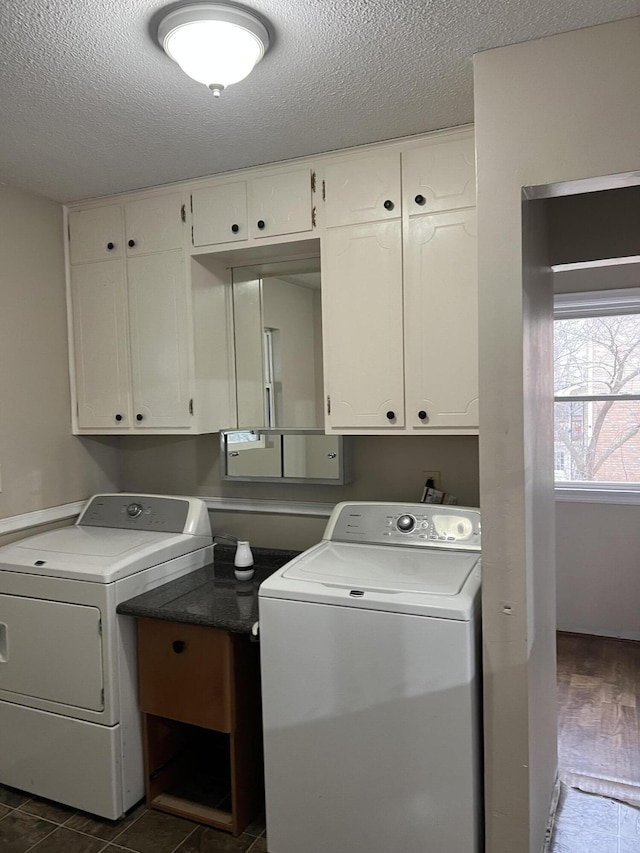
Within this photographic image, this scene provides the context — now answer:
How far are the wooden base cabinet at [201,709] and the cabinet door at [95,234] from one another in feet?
5.17

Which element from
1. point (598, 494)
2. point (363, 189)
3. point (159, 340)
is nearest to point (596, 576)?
point (598, 494)

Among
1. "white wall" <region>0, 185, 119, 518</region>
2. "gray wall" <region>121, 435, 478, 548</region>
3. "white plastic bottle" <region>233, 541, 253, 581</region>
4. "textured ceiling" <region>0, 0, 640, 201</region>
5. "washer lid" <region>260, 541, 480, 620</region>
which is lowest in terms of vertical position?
"white plastic bottle" <region>233, 541, 253, 581</region>

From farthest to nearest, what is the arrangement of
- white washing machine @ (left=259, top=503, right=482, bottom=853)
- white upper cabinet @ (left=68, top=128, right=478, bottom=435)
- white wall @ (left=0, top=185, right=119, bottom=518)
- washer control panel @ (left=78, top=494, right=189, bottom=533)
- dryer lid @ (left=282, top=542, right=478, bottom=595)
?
washer control panel @ (left=78, top=494, right=189, bottom=533) → white wall @ (left=0, top=185, right=119, bottom=518) → white upper cabinet @ (left=68, top=128, right=478, bottom=435) → dryer lid @ (left=282, top=542, right=478, bottom=595) → white washing machine @ (left=259, top=503, right=482, bottom=853)

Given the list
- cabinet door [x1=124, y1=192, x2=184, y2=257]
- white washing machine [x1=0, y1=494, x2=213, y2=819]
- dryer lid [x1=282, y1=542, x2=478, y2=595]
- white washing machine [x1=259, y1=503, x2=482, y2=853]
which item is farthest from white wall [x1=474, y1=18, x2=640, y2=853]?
cabinet door [x1=124, y1=192, x2=184, y2=257]

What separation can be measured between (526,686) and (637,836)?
36.8 inches

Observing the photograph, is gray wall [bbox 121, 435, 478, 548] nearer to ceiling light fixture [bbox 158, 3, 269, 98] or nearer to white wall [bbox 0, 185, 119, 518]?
white wall [bbox 0, 185, 119, 518]

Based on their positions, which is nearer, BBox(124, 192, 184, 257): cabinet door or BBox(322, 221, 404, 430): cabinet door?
BBox(322, 221, 404, 430): cabinet door

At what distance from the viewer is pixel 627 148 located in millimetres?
1570

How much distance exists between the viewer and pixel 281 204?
2410 mm

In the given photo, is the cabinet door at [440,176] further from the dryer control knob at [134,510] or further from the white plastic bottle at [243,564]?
the dryer control knob at [134,510]

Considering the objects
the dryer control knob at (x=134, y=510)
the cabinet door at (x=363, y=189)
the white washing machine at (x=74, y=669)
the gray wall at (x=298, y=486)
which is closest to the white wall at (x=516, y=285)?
the cabinet door at (x=363, y=189)

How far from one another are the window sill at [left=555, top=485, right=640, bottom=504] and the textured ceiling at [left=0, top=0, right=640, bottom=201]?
264 centimetres

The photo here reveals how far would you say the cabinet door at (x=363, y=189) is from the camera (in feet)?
7.32

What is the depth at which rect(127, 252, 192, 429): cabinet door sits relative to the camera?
8.66ft
